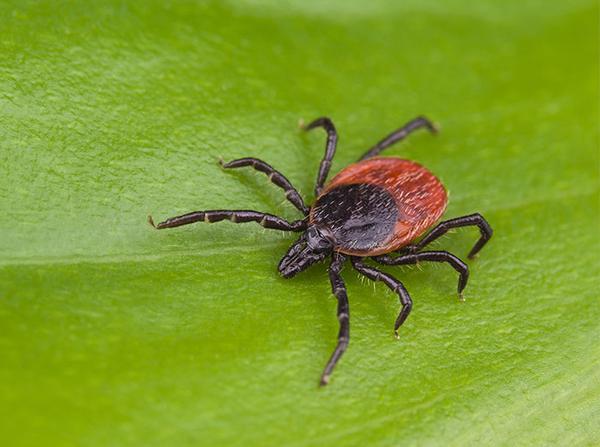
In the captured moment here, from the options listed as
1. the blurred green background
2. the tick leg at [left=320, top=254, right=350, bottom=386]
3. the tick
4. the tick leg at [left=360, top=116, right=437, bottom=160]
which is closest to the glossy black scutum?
the tick

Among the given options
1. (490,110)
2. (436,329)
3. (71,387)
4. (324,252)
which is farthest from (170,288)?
(490,110)

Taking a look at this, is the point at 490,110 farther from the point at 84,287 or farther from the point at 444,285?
the point at 84,287

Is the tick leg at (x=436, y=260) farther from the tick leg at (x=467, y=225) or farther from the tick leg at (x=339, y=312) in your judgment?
the tick leg at (x=339, y=312)

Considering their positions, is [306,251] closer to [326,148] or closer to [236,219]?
A: [236,219]

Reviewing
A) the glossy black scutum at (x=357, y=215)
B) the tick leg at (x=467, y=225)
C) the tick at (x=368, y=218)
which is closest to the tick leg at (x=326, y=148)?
the tick at (x=368, y=218)

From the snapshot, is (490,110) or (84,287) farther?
(490,110)

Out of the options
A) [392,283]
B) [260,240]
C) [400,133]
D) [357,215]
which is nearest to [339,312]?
[392,283]

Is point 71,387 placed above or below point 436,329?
below
